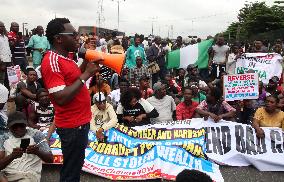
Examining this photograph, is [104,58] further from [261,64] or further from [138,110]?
[261,64]

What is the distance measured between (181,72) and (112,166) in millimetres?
5843

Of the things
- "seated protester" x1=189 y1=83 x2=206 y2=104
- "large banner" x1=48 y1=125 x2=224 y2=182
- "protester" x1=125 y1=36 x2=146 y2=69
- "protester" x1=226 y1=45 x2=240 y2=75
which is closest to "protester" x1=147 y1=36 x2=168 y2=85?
"protester" x1=125 y1=36 x2=146 y2=69

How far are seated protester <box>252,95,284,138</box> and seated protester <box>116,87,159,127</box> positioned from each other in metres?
1.83

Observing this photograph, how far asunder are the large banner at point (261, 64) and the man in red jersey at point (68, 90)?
8.97 meters

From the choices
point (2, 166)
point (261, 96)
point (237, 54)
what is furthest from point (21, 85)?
point (237, 54)

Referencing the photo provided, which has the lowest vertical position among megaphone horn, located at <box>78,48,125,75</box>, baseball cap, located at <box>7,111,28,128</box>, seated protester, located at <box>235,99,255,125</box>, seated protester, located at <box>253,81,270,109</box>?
seated protester, located at <box>235,99,255,125</box>

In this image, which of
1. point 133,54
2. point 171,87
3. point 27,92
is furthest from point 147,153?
point 133,54

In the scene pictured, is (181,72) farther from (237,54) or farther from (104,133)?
(104,133)

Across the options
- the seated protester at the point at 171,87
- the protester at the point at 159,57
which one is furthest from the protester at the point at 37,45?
the seated protester at the point at 171,87

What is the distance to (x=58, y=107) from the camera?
296 cm

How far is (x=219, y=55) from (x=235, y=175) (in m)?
6.87

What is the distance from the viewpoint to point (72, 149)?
3010 mm

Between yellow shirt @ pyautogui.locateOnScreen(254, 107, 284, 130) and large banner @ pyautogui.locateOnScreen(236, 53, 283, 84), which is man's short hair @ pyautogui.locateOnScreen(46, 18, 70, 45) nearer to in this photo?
yellow shirt @ pyautogui.locateOnScreen(254, 107, 284, 130)

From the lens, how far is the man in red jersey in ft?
9.17
